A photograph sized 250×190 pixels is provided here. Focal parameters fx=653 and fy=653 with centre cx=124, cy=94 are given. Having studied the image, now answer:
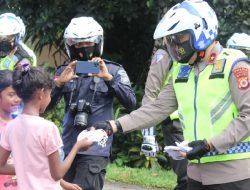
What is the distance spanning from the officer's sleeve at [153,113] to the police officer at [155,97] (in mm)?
1356

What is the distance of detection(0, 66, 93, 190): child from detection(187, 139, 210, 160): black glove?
2.22 ft

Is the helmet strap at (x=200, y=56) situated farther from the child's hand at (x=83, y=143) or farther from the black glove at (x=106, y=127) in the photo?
the child's hand at (x=83, y=143)

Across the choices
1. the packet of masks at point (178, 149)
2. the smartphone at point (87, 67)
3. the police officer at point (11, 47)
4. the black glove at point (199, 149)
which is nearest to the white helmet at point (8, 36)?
the police officer at point (11, 47)

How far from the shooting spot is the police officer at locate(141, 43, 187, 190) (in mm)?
6137

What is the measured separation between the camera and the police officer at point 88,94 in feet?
17.2

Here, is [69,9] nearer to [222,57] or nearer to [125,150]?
[125,150]

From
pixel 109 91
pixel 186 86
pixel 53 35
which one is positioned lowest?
pixel 53 35

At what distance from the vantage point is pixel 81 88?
17.9ft

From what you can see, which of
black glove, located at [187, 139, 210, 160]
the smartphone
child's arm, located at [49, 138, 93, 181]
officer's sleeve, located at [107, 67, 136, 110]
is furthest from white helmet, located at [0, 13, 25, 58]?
black glove, located at [187, 139, 210, 160]

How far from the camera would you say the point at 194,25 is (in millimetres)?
4148

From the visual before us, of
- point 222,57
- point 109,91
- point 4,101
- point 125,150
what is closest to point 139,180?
point 125,150

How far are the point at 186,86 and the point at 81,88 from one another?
55.7 inches

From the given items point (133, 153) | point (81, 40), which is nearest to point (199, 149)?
point (81, 40)

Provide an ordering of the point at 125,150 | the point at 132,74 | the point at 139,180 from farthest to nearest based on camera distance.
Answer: the point at 132,74 → the point at 125,150 → the point at 139,180
